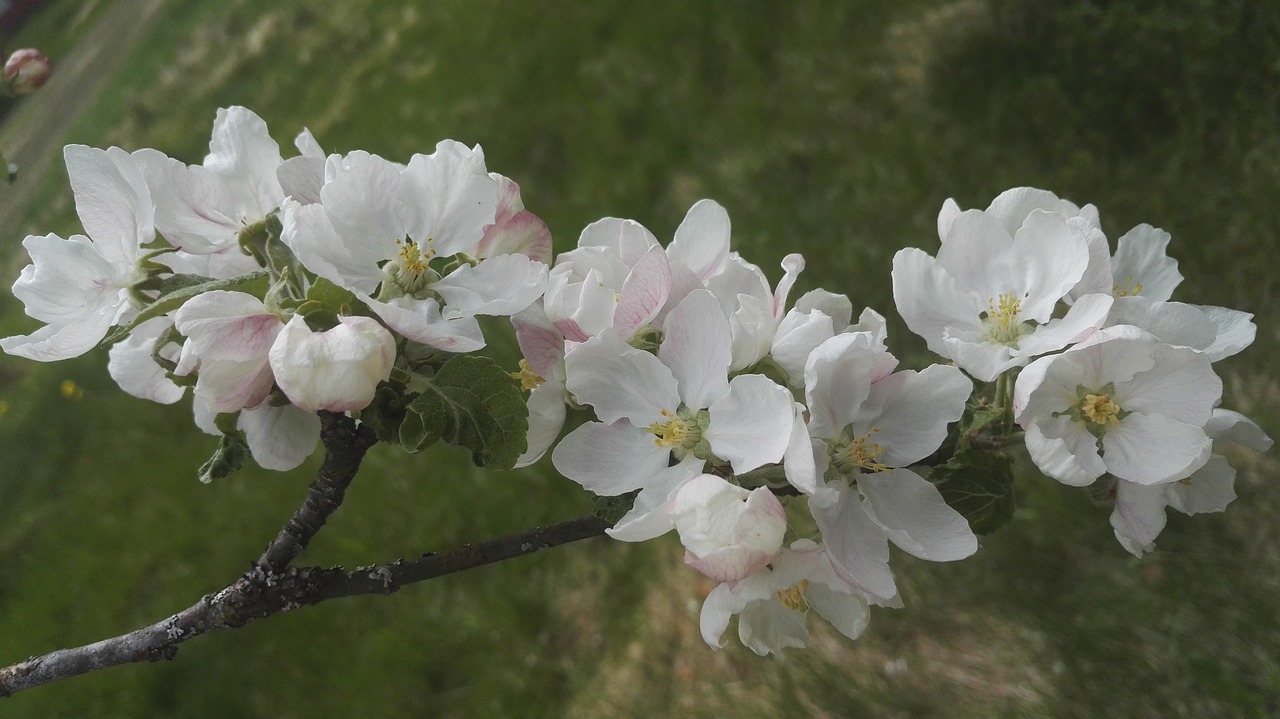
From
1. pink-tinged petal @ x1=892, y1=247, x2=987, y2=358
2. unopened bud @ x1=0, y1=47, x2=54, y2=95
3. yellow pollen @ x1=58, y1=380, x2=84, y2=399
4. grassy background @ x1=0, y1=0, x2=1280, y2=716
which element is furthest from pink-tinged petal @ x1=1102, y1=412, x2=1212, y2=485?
yellow pollen @ x1=58, y1=380, x2=84, y2=399

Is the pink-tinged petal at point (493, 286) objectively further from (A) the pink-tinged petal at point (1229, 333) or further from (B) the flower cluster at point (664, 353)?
(A) the pink-tinged petal at point (1229, 333)

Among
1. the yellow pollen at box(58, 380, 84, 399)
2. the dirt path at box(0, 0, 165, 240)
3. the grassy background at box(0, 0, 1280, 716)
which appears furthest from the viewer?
the yellow pollen at box(58, 380, 84, 399)

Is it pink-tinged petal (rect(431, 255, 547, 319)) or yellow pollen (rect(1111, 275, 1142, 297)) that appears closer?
pink-tinged petal (rect(431, 255, 547, 319))

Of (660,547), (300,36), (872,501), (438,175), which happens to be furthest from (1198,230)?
(300,36)

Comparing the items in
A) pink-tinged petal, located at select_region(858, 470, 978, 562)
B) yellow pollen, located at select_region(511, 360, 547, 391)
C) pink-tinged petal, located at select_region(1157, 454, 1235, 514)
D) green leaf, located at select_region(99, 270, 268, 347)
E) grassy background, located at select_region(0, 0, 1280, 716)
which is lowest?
grassy background, located at select_region(0, 0, 1280, 716)

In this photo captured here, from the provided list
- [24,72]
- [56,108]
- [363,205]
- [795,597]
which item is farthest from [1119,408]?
[56,108]

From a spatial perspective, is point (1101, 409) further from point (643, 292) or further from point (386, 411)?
point (386, 411)

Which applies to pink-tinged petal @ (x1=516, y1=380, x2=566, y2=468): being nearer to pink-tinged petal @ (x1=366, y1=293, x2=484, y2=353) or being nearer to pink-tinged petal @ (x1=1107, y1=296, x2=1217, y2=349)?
pink-tinged petal @ (x1=366, y1=293, x2=484, y2=353)
